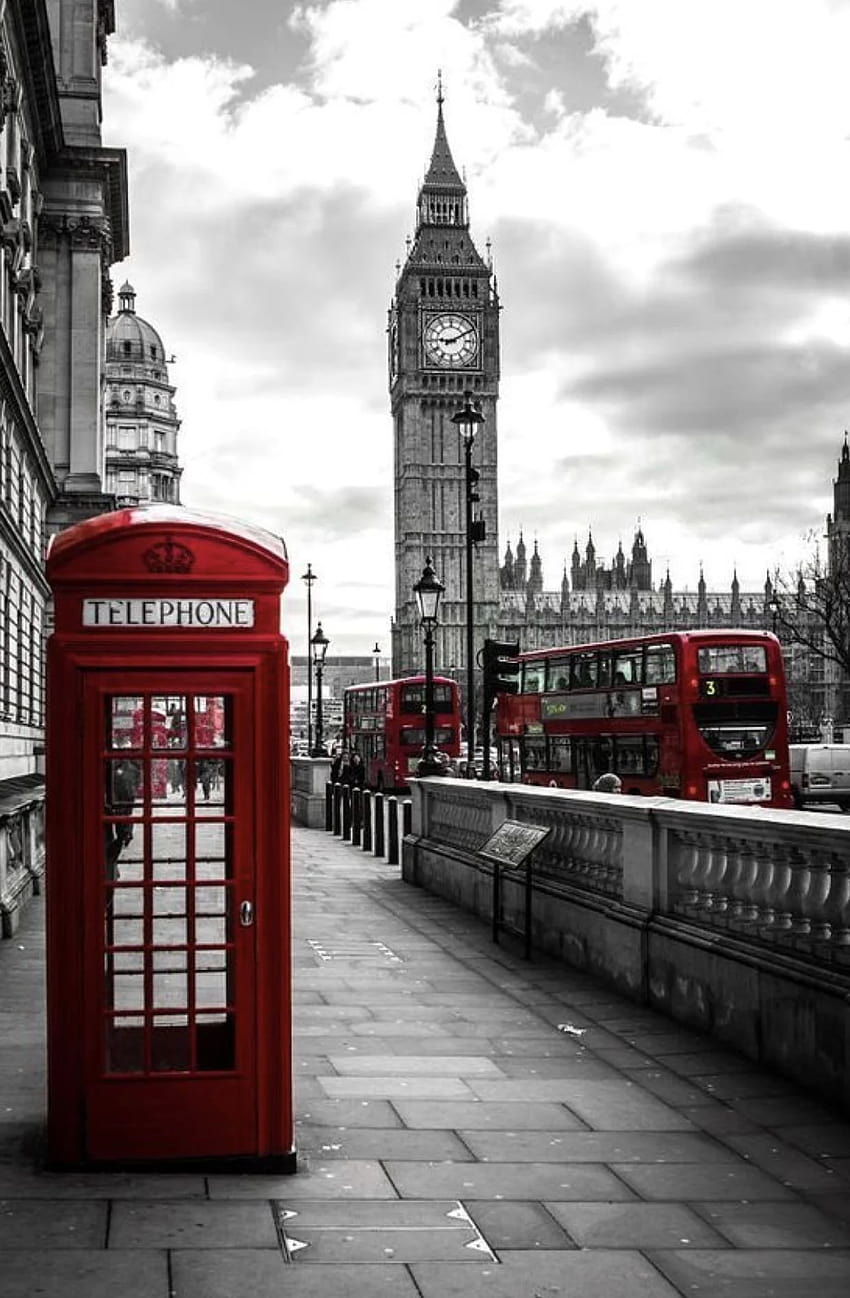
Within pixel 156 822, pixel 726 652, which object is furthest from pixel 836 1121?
pixel 726 652

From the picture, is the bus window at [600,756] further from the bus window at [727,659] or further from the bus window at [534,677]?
the bus window at [534,677]

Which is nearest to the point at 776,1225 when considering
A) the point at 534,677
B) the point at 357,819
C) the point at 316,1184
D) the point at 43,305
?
the point at 316,1184

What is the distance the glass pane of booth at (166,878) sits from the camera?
5816 mm

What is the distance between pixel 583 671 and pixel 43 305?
59.9 feet

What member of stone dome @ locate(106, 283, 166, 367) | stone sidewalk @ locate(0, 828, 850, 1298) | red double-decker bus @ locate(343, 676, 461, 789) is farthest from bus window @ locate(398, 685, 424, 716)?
stone dome @ locate(106, 283, 166, 367)

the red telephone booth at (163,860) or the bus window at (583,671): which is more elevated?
the bus window at (583,671)

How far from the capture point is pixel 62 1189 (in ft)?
18.6

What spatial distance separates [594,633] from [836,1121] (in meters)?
157

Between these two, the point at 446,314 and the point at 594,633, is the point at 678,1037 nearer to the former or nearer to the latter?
the point at 446,314

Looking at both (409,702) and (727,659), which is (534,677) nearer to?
(727,659)

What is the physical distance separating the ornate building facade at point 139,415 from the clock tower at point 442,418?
21578 millimetres

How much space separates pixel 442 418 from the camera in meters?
145

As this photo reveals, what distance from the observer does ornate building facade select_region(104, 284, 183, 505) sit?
12930cm

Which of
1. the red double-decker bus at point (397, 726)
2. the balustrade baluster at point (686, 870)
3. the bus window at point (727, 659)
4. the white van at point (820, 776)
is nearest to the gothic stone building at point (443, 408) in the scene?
the red double-decker bus at point (397, 726)
